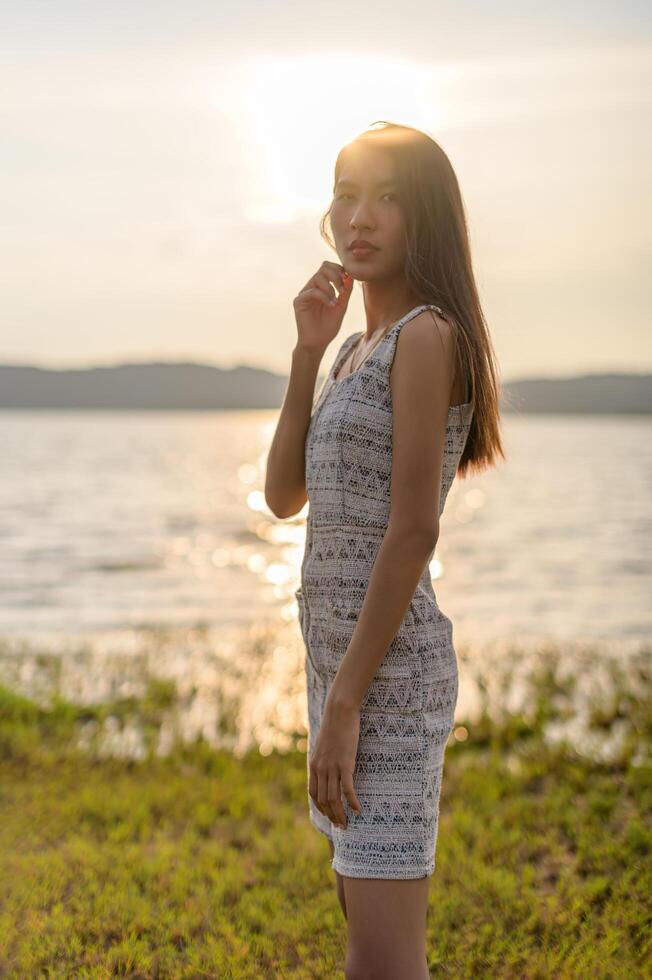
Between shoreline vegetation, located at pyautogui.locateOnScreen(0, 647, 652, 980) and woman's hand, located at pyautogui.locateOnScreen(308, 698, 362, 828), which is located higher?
woman's hand, located at pyautogui.locateOnScreen(308, 698, 362, 828)

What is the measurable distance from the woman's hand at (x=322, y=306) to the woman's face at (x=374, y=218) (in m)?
0.16

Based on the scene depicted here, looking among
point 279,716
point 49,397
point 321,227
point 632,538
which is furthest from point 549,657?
Answer: point 49,397

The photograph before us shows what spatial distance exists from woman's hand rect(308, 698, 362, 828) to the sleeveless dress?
0.04 metres

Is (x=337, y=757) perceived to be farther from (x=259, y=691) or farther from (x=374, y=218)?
(x=259, y=691)

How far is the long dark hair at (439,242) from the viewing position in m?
2.24

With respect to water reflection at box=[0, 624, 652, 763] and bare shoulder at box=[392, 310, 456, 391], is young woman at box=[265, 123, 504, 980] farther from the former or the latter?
water reflection at box=[0, 624, 652, 763]

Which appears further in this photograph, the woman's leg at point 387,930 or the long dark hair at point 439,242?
the long dark hair at point 439,242

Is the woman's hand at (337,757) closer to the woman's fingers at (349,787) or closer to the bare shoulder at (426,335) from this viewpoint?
the woman's fingers at (349,787)

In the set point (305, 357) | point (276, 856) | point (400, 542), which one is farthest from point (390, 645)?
point (276, 856)

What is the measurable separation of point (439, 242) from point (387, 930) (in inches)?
57.5

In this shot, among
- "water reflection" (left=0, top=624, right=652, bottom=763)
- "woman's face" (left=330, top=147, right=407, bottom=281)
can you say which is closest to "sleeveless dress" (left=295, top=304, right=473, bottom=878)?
"woman's face" (left=330, top=147, right=407, bottom=281)

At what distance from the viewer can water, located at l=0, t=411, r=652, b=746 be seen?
8.62m

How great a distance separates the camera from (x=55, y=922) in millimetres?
3648

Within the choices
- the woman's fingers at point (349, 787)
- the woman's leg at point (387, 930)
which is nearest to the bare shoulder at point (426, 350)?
the woman's fingers at point (349, 787)
